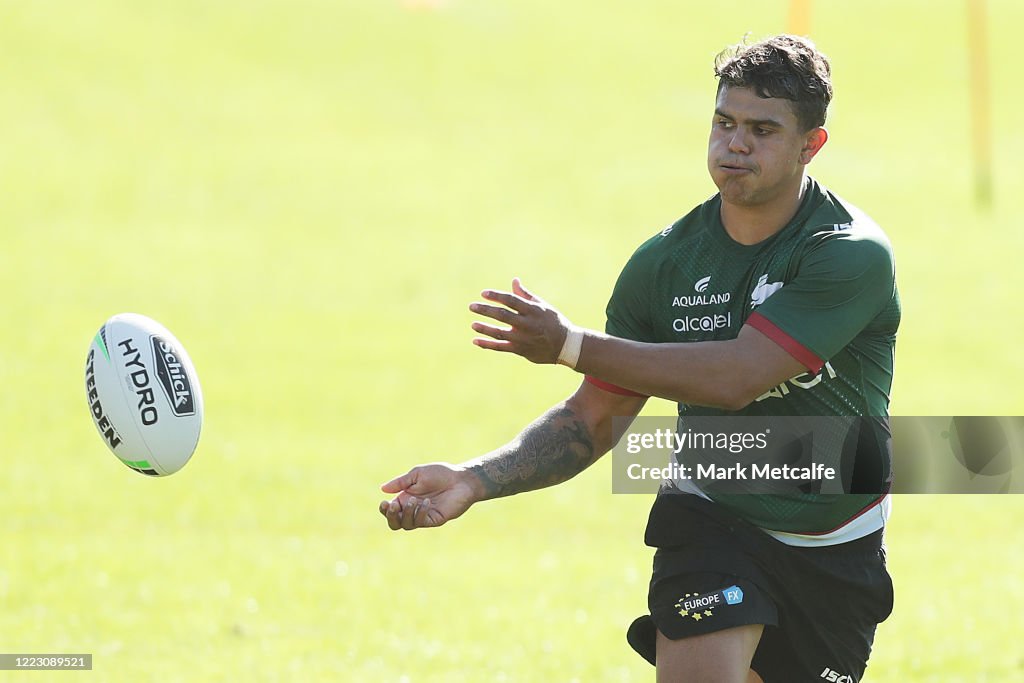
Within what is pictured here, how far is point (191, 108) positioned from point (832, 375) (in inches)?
1192

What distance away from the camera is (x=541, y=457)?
5.84 meters

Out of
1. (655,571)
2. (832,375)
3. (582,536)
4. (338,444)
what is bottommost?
(655,571)

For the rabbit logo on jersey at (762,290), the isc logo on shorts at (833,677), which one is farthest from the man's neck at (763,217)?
the isc logo on shorts at (833,677)

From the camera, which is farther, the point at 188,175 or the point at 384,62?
the point at 384,62

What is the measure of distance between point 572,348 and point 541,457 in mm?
1023

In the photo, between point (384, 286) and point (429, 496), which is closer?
point (429, 496)

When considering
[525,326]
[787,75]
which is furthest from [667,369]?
[787,75]

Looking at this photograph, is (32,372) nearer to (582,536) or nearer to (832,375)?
(582,536)

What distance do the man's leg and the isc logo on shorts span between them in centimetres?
36

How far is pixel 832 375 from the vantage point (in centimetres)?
548

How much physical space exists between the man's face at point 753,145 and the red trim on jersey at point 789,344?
1.79 feet

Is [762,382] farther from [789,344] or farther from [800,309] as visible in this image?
[800,309]

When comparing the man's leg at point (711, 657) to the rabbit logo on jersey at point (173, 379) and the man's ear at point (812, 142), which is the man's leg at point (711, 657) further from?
the rabbit logo on jersey at point (173, 379)

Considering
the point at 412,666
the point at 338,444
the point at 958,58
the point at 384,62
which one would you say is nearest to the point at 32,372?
the point at 338,444
